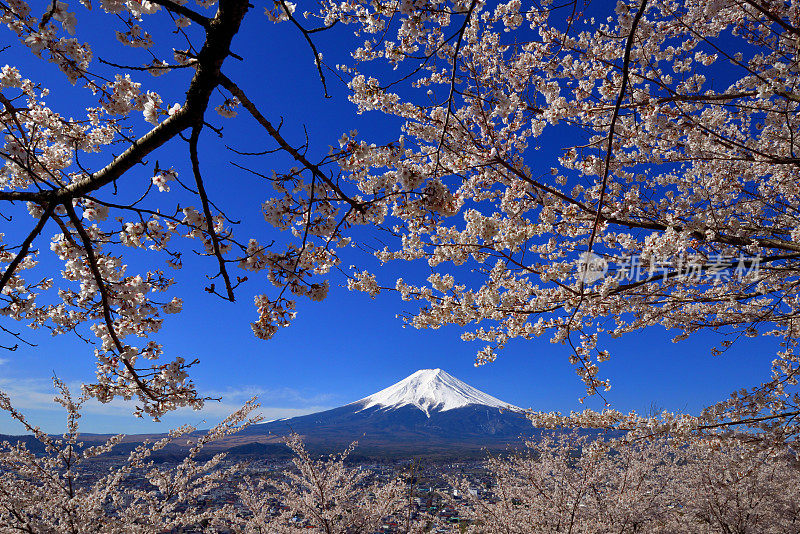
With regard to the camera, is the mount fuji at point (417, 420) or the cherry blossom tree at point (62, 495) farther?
the mount fuji at point (417, 420)

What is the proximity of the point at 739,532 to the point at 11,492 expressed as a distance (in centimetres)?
1193

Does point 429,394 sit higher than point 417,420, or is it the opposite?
point 429,394

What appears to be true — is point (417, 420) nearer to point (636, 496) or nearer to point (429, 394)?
point (429, 394)

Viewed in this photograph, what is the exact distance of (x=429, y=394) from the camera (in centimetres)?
11869

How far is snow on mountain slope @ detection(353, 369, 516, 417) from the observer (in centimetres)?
10725

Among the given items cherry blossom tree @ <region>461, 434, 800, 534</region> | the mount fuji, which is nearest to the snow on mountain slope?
the mount fuji

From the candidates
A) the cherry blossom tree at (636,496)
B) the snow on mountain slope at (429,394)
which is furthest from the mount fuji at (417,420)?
the cherry blossom tree at (636,496)

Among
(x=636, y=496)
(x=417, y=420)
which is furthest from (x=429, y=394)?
(x=636, y=496)

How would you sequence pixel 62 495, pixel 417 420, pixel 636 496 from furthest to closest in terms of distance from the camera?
pixel 417 420, pixel 636 496, pixel 62 495

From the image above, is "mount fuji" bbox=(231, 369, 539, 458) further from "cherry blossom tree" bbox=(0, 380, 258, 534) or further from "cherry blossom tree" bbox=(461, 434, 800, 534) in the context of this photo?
"cherry blossom tree" bbox=(0, 380, 258, 534)

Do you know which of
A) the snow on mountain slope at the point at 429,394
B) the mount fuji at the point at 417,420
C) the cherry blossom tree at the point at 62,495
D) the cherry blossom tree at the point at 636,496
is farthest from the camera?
the snow on mountain slope at the point at 429,394

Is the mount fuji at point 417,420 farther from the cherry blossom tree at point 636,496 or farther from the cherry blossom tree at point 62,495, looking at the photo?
the cherry blossom tree at point 62,495

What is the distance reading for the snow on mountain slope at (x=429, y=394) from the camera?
107 meters

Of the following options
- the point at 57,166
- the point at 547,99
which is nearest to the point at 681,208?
the point at 547,99
